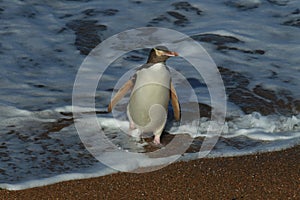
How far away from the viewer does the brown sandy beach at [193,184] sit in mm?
4492

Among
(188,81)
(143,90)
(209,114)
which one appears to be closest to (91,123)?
(143,90)

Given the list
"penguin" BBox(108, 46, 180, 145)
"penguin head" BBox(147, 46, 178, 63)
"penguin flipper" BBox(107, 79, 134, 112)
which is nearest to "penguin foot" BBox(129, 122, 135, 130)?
"penguin" BBox(108, 46, 180, 145)

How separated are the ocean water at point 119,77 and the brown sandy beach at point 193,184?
0.56 ft

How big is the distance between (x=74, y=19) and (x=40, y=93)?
9.28 feet

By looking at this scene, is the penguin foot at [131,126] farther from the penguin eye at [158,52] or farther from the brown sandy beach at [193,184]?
the brown sandy beach at [193,184]

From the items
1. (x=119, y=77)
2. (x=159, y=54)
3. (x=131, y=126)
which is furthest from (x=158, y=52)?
(x=119, y=77)

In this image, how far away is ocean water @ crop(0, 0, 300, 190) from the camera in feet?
17.4

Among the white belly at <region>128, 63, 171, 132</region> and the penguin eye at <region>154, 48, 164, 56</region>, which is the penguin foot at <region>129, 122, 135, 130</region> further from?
the penguin eye at <region>154, 48, 164, 56</region>

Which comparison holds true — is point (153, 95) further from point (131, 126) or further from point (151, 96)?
point (131, 126)

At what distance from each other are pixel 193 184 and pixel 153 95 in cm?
119

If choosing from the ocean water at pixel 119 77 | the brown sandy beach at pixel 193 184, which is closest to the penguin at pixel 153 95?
the ocean water at pixel 119 77

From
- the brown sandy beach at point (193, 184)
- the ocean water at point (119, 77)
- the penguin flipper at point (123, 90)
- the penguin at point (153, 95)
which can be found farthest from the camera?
the penguin flipper at point (123, 90)

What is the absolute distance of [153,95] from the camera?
5590 millimetres

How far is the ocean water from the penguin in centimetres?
17
